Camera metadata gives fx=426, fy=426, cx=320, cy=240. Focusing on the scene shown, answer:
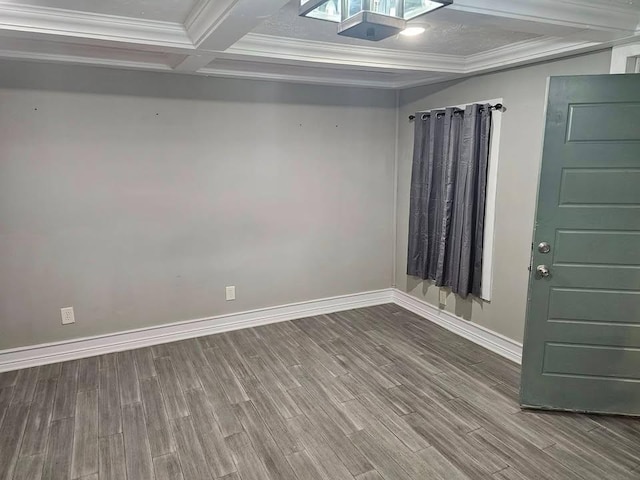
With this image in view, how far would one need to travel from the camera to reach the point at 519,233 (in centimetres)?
339

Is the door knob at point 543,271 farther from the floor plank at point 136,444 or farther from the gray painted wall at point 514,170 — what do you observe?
the floor plank at point 136,444

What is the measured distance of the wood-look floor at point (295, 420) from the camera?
231 centimetres

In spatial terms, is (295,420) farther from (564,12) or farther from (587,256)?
(564,12)

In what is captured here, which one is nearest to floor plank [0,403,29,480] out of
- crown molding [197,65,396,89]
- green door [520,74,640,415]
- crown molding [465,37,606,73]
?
crown molding [197,65,396,89]

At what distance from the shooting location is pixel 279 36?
2.77m

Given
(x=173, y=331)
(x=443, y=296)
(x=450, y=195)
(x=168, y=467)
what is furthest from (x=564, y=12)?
(x=173, y=331)

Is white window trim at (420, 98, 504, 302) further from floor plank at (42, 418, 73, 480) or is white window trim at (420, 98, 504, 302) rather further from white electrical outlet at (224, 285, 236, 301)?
floor plank at (42, 418, 73, 480)

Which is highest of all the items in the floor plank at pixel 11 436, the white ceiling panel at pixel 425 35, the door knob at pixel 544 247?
the white ceiling panel at pixel 425 35

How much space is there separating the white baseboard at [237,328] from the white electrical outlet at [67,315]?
173 millimetres

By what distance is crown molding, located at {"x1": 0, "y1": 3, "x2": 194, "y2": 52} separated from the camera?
223cm

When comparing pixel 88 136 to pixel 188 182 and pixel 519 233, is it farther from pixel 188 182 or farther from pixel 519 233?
pixel 519 233

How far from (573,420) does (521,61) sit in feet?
8.10

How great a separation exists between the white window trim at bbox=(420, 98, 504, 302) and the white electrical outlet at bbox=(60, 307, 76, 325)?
347 centimetres

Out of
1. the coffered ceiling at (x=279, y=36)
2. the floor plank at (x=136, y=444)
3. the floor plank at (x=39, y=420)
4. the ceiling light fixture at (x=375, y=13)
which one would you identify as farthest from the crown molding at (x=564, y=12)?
the floor plank at (x=39, y=420)
